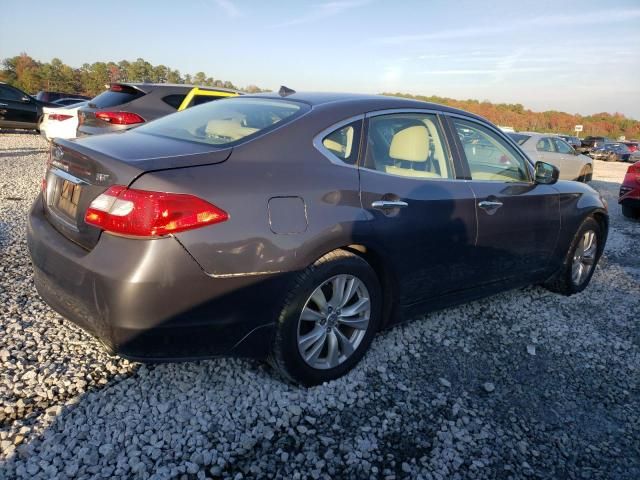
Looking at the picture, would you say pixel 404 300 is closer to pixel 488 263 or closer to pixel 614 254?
pixel 488 263

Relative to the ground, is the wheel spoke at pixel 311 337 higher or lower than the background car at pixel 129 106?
lower

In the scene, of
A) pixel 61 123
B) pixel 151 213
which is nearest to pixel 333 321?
pixel 151 213

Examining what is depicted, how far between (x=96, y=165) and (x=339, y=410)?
1.71 metres

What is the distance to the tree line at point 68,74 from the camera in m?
51.5

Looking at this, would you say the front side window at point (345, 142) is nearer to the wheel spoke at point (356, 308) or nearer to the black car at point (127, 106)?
the wheel spoke at point (356, 308)

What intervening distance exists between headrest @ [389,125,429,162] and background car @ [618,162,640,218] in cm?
707

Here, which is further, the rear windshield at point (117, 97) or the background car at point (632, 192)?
the background car at point (632, 192)

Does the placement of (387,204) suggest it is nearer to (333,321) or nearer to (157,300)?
(333,321)

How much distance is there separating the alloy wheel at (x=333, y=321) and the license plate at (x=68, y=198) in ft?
4.07

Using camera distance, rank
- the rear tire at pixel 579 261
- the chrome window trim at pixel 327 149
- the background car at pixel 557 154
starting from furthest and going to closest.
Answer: the background car at pixel 557 154, the rear tire at pixel 579 261, the chrome window trim at pixel 327 149

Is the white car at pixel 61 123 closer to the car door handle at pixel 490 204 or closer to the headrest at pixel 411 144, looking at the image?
the headrest at pixel 411 144

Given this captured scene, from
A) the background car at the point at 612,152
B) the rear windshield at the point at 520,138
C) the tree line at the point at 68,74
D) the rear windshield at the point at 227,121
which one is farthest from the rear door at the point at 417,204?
the tree line at the point at 68,74

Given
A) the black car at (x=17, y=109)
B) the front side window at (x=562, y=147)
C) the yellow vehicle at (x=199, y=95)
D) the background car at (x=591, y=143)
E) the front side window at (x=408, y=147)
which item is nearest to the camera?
the front side window at (x=408, y=147)

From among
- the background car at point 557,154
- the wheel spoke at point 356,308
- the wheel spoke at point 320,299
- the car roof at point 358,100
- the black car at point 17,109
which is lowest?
the black car at point 17,109
